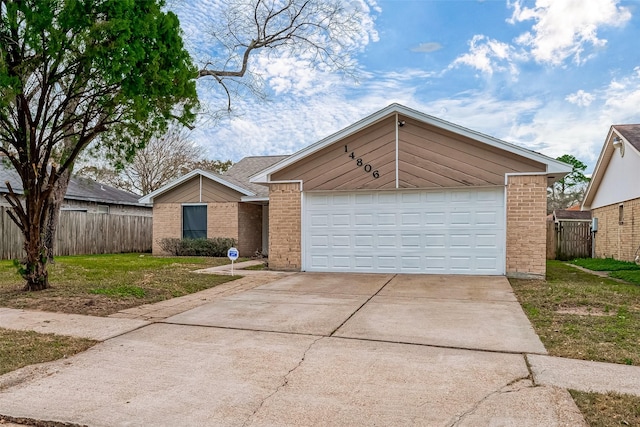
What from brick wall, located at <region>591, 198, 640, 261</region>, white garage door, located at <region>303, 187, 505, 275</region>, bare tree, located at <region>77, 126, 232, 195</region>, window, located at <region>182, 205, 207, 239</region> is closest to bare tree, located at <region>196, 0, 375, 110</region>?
window, located at <region>182, 205, 207, 239</region>

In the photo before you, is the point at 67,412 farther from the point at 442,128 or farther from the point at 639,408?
the point at 442,128

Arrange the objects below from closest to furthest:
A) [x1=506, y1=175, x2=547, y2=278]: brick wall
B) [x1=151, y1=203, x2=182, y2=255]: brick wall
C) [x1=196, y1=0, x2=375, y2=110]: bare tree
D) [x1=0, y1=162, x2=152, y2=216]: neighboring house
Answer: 1. [x1=506, y1=175, x2=547, y2=278]: brick wall
2. [x1=196, y1=0, x2=375, y2=110]: bare tree
3. [x1=151, y1=203, x2=182, y2=255]: brick wall
4. [x1=0, y1=162, x2=152, y2=216]: neighboring house

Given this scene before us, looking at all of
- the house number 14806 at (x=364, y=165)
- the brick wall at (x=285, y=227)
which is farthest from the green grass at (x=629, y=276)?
the brick wall at (x=285, y=227)

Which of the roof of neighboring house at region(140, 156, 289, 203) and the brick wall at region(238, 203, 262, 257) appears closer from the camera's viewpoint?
the roof of neighboring house at region(140, 156, 289, 203)

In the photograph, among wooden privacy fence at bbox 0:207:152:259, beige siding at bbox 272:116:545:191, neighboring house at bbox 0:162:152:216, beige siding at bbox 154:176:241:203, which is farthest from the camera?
neighboring house at bbox 0:162:152:216

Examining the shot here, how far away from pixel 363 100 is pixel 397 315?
41.3 ft

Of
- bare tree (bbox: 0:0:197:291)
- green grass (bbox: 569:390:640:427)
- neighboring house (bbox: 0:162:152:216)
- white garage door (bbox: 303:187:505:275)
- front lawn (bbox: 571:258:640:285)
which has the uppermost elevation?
bare tree (bbox: 0:0:197:291)

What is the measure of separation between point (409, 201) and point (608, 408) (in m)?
8.00

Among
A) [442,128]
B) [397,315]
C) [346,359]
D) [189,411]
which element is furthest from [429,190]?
[189,411]

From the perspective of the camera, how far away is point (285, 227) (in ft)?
38.2

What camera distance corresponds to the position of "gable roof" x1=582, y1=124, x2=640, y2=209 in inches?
569

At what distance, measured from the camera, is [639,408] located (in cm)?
312

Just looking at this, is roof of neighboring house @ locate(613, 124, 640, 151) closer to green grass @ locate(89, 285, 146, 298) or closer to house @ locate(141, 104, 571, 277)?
house @ locate(141, 104, 571, 277)

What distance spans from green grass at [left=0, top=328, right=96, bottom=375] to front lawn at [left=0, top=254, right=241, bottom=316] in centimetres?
122
